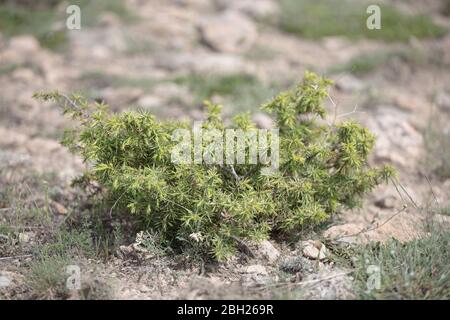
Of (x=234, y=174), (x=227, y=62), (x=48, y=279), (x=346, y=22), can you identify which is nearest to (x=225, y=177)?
(x=234, y=174)

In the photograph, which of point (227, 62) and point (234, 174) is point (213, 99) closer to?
point (227, 62)

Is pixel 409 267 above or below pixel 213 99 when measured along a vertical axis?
below

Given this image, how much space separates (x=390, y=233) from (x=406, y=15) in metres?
4.99

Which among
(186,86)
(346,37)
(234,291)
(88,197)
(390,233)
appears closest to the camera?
(234,291)

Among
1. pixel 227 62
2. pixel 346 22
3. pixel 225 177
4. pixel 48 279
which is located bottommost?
pixel 48 279

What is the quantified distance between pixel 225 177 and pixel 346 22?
4.96 meters

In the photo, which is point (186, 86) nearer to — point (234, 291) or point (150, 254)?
point (150, 254)

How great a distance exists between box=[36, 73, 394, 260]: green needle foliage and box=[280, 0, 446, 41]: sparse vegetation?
4.06 metres

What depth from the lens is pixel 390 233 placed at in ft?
13.0

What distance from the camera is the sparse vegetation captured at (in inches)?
301

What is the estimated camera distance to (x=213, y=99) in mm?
6270

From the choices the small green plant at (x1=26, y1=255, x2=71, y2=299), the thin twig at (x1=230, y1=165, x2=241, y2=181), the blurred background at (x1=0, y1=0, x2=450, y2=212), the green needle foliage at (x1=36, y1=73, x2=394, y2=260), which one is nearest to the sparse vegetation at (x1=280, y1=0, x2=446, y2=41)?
the blurred background at (x1=0, y1=0, x2=450, y2=212)
